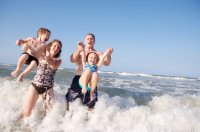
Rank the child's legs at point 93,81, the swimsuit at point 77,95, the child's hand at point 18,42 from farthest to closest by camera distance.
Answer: the swimsuit at point 77,95, the child's legs at point 93,81, the child's hand at point 18,42

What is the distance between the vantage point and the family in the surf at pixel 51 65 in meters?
4.31

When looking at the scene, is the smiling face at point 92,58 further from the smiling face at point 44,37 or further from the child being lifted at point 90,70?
the smiling face at point 44,37

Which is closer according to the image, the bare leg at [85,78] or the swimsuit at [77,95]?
the bare leg at [85,78]

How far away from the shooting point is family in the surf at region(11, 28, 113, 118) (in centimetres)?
431

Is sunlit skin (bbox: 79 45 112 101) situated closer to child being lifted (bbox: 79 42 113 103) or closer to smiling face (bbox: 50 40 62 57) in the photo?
child being lifted (bbox: 79 42 113 103)

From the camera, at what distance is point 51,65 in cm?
435

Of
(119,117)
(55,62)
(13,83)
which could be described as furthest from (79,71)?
(13,83)

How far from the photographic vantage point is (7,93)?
20.7ft

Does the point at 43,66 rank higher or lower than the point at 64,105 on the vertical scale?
higher

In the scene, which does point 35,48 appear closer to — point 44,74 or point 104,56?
point 44,74

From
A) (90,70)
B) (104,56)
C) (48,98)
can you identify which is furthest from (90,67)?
(48,98)

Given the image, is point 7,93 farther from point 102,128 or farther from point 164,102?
point 164,102

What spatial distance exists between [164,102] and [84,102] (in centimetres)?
455

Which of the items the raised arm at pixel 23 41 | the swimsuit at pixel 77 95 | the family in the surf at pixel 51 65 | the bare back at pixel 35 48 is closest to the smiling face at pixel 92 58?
the family in the surf at pixel 51 65
